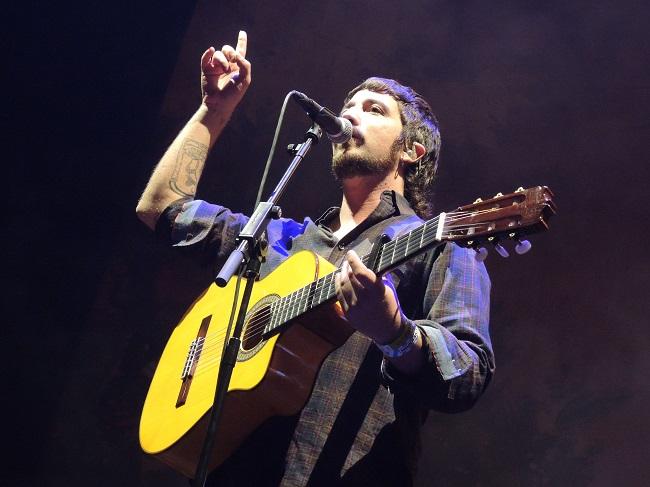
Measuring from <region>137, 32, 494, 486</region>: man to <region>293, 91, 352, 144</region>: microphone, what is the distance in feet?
1.34

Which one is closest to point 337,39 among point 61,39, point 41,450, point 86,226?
point 61,39

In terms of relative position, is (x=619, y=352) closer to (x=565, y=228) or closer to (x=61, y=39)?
(x=565, y=228)

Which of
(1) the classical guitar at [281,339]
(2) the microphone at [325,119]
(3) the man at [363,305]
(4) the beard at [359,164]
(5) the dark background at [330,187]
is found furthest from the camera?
(5) the dark background at [330,187]

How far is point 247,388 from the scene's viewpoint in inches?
80.5

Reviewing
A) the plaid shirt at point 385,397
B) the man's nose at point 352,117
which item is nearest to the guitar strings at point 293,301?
the plaid shirt at point 385,397

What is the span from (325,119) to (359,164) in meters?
0.58

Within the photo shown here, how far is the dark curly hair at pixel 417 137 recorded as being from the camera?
10.3ft

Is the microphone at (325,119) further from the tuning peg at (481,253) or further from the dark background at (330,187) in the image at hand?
the dark background at (330,187)

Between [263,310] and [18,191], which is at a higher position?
[263,310]

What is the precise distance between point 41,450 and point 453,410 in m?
2.60

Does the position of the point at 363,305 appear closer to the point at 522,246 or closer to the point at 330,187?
the point at 522,246

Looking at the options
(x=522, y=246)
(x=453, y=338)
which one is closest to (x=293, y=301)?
(x=453, y=338)

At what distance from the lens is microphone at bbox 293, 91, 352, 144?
2.34 meters

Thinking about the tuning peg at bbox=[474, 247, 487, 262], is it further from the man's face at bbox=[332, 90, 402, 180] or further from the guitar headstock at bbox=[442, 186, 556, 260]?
the man's face at bbox=[332, 90, 402, 180]
